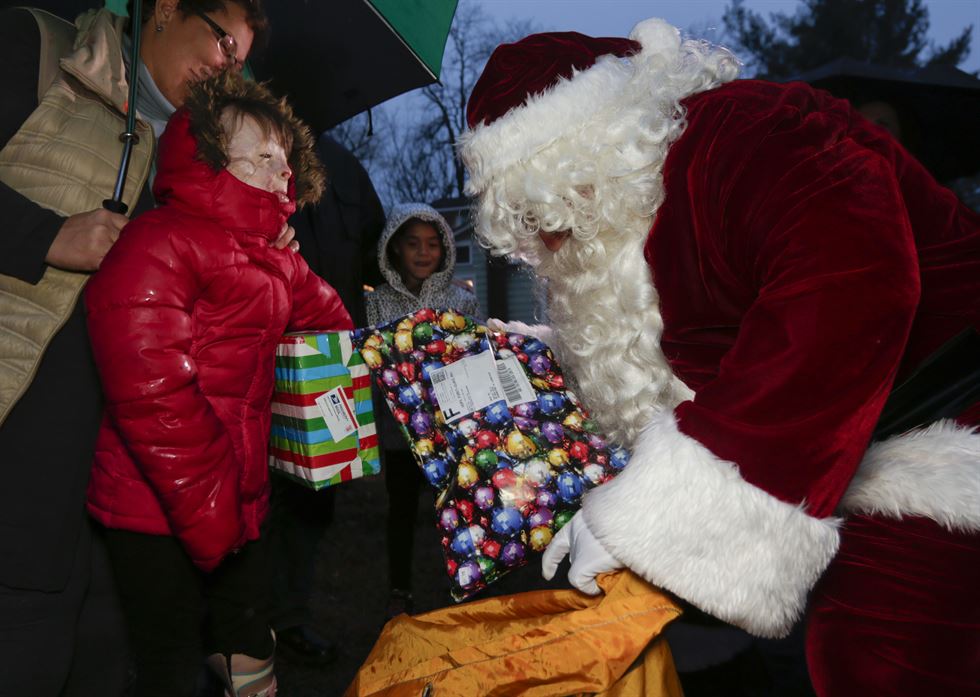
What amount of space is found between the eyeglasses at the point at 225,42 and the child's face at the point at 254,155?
0.19 meters

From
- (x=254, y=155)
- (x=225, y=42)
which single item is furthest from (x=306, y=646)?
(x=225, y=42)

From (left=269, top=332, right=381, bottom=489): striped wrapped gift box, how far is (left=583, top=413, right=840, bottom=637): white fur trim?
40.2 inches

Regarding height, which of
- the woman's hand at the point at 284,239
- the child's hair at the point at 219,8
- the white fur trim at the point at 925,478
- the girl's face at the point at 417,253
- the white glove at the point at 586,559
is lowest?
the white glove at the point at 586,559

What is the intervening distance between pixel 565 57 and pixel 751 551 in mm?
1164

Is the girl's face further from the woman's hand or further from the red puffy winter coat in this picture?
the red puffy winter coat

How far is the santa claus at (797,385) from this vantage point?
1117 millimetres

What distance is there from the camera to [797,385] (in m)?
1.11

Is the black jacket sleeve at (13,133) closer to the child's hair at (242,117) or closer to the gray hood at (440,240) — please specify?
the child's hair at (242,117)

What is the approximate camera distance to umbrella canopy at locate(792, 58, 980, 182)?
11.3ft

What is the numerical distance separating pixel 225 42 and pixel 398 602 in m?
2.40

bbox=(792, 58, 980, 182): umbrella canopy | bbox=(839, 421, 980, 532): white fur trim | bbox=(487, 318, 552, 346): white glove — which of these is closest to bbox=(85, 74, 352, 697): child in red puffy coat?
bbox=(487, 318, 552, 346): white glove

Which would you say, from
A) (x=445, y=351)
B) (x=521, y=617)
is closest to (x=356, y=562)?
(x=445, y=351)

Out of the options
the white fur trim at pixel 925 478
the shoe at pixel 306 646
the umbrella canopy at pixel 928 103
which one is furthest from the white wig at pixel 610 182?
the umbrella canopy at pixel 928 103

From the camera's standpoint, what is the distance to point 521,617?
142 cm
